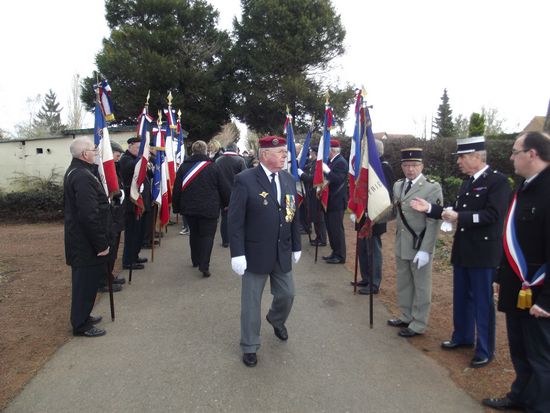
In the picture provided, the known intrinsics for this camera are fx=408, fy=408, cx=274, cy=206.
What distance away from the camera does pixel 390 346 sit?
4.53 meters

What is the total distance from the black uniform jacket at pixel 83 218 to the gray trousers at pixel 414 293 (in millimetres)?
3521

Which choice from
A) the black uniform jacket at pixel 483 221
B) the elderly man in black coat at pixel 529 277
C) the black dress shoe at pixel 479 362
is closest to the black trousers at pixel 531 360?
the elderly man in black coat at pixel 529 277

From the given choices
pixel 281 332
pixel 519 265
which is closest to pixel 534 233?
pixel 519 265

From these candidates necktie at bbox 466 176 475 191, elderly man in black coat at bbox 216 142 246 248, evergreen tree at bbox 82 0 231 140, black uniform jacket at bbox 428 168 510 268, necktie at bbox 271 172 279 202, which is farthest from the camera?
evergreen tree at bbox 82 0 231 140

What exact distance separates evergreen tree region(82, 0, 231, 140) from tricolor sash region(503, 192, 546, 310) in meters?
23.3

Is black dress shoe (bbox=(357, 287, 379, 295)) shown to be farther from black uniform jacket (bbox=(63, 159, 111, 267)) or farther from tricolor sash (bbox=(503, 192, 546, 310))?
black uniform jacket (bbox=(63, 159, 111, 267))

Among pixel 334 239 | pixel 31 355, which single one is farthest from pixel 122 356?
pixel 334 239

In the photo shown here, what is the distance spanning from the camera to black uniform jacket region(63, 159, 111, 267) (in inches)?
176

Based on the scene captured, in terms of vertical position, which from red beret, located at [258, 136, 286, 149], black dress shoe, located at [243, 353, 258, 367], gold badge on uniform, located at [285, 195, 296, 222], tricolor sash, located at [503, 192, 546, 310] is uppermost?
red beret, located at [258, 136, 286, 149]

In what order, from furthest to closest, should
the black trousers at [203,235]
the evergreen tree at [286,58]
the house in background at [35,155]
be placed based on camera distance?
the evergreen tree at [286,58], the house in background at [35,155], the black trousers at [203,235]

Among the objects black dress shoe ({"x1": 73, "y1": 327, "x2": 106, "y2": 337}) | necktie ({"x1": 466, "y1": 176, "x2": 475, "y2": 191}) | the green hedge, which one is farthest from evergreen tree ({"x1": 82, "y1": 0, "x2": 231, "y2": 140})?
necktie ({"x1": 466, "y1": 176, "x2": 475, "y2": 191})

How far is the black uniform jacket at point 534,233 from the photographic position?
9.45 ft

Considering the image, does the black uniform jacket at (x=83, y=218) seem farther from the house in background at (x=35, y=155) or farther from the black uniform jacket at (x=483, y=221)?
the house in background at (x=35, y=155)

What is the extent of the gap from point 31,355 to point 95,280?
3.14 feet
